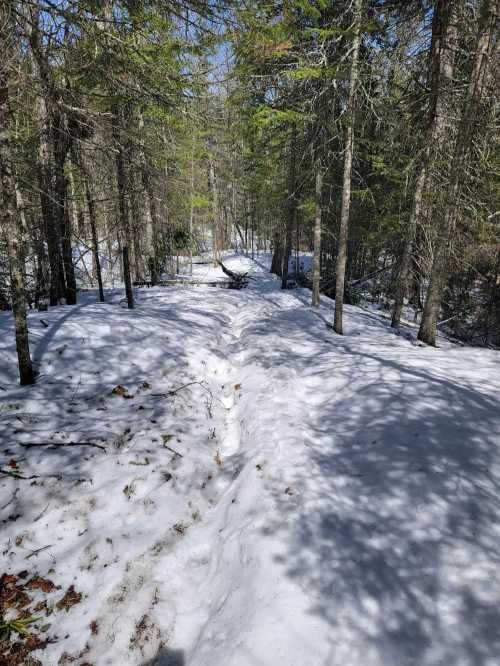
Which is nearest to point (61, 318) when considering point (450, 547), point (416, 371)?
point (416, 371)

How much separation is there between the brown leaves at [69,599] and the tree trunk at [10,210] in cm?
349

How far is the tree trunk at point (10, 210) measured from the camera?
399 cm

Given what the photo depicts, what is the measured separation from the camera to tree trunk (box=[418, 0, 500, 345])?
7302 mm

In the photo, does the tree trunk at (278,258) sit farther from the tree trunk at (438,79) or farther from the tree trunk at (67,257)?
the tree trunk at (67,257)

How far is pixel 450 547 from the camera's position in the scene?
8.98 ft

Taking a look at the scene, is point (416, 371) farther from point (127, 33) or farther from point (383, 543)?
point (127, 33)

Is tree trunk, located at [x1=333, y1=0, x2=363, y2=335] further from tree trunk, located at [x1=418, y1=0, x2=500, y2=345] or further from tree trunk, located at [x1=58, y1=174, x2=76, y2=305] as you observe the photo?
tree trunk, located at [x1=58, y1=174, x2=76, y2=305]

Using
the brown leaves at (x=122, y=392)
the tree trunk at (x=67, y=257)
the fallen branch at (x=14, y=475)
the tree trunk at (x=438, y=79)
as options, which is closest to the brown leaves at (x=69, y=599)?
the fallen branch at (x=14, y=475)

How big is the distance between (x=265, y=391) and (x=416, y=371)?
8.64ft

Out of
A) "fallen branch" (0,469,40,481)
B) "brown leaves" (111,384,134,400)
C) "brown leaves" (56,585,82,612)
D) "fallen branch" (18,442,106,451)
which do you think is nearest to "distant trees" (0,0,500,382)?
"brown leaves" (111,384,134,400)

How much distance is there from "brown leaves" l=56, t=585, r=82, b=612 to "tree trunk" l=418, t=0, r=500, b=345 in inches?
373

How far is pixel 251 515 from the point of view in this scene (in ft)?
11.1

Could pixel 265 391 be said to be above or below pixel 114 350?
below

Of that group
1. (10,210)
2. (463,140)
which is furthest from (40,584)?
(463,140)
